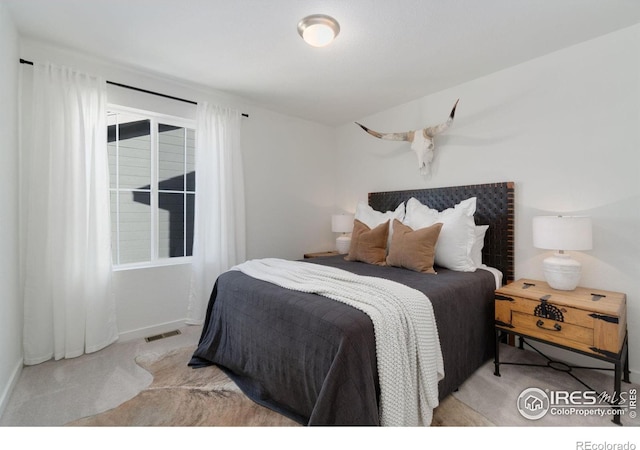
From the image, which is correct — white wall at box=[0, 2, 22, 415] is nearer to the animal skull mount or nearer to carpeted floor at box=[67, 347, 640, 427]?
carpeted floor at box=[67, 347, 640, 427]

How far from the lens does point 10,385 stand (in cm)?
195

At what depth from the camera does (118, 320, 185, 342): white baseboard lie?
9.14 feet

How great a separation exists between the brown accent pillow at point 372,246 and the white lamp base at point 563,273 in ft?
4.01

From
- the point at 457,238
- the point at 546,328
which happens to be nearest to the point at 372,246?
the point at 457,238

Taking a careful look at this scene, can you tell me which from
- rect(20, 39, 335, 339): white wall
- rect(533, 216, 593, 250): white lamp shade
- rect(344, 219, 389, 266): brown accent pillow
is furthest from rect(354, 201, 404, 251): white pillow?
rect(533, 216, 593, 250): white lamp shade

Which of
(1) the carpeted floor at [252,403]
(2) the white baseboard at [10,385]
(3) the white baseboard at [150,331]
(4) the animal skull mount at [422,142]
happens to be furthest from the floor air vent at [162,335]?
(4) the animal skull mount at [422,142]

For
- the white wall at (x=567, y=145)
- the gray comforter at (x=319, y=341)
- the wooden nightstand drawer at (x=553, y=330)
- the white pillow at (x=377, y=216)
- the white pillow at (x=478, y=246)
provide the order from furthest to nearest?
the white pillow at (x=377, y=216) → the white pillow at (x=478, y=246) → the white wall at (x=567, y=145) → the wooden nightstand drawer at (x=553, y=330) → the gray comforter at (x=319, y=341)

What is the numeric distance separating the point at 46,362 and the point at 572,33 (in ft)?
15.4

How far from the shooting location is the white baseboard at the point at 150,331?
2.79m

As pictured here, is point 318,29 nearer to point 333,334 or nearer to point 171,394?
point 333,334

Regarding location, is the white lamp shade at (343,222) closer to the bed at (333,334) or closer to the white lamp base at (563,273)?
the bed at (333,334)

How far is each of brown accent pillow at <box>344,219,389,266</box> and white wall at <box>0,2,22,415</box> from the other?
2561 millimetres
